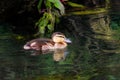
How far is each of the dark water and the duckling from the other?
208 millimetres

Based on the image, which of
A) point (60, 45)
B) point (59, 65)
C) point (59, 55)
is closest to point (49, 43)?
point (60, 45)

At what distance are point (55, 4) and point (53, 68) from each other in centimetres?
324

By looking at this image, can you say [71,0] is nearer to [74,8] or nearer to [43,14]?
[74,8]

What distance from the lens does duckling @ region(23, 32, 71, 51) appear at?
10.1 metres

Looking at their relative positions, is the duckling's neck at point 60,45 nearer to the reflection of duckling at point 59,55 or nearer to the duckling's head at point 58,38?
the duckling's head at point 58,38

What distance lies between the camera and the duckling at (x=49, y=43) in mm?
10109

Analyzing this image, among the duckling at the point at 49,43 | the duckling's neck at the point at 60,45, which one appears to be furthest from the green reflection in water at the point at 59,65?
the duckling's neck at the point at 60,45

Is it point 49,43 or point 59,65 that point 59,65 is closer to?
point 59,65

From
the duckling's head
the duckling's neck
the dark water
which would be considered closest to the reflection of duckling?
the dark water

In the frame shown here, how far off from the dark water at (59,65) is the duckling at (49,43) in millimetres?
208

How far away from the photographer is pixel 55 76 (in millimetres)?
8234

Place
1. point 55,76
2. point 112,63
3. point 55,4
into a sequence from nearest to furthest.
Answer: point 55,76
point 112,63
point 55,4

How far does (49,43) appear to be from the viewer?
406 inches

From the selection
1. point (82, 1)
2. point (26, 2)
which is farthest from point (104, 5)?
point (26, 2)
